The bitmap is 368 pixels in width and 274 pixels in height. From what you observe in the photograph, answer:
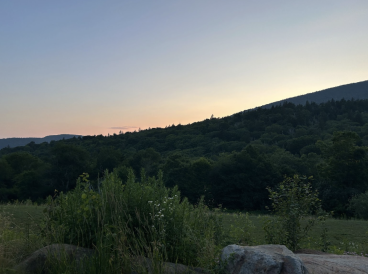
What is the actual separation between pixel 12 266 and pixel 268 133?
313 ft

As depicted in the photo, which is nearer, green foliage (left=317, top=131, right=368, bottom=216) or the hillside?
green foliage (left=317, top=131, right=368, bottom=216)

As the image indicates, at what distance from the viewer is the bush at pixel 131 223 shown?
5.09 m

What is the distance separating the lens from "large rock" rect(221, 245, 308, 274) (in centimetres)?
439

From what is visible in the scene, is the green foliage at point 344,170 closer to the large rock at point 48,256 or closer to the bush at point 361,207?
the bush at point 361,207

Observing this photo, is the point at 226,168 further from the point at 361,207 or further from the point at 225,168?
the point at 361,207

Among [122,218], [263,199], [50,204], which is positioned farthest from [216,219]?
[263,199]

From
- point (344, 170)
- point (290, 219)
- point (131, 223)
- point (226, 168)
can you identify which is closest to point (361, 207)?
point (344, 170)

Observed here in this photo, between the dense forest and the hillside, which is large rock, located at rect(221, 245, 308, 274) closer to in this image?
the hillside

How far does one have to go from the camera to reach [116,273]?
183 inches

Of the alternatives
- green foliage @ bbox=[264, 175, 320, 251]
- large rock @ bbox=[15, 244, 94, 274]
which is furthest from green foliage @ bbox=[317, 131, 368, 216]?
large rock @ bbox=[15, 244, 94, 274]

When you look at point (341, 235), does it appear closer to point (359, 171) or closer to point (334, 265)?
point (334, 265)

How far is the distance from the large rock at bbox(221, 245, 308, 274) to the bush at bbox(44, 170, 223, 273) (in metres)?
0.30

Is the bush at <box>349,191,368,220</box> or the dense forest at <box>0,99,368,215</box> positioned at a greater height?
the dense forest at <box>0,99,368,215</box>

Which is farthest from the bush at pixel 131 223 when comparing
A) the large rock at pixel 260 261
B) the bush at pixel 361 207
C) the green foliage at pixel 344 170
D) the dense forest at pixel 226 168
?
the green foliage at pixel 344 170
